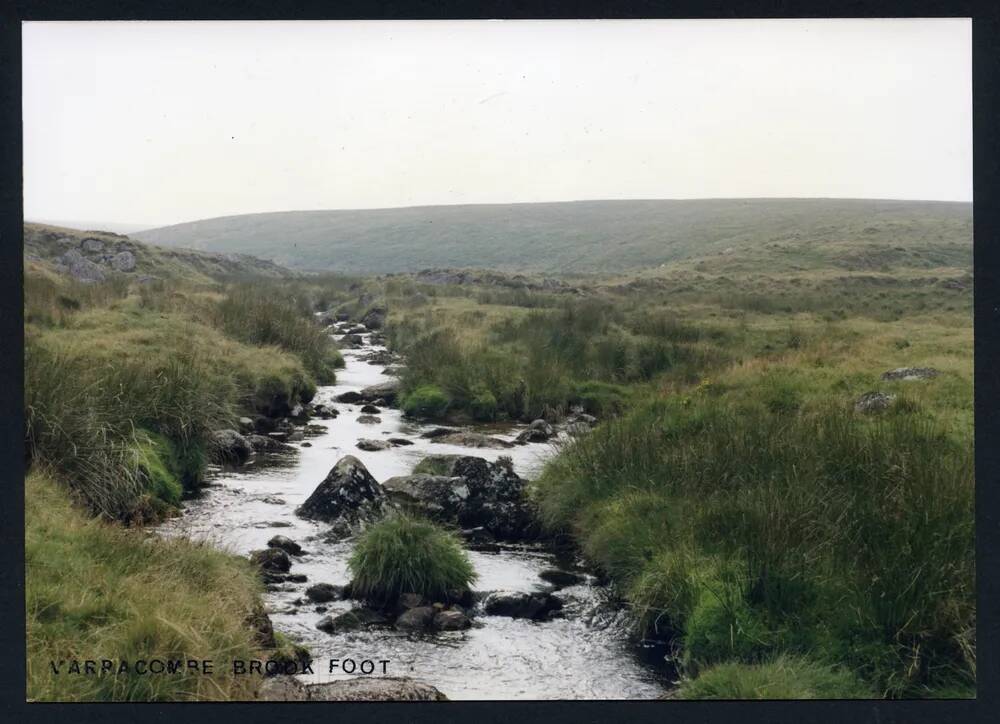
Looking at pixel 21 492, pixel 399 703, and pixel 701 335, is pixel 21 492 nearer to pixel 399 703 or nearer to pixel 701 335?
pixel 399 703

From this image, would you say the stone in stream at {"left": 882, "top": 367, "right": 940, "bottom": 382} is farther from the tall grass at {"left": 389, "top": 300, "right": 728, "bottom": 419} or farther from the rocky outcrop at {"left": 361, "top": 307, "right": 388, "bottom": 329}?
the rocky outcrop at {"left": 361, "top": 307, "right": 388, "bottom": 329}

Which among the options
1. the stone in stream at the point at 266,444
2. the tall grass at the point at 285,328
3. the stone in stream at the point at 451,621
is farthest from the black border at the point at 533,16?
the tall grass at the point at 285,328

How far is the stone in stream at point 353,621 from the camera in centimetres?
560

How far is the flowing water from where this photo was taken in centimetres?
519

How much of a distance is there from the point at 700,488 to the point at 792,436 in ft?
2.36

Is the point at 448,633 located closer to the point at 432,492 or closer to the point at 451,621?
the point at 451,621

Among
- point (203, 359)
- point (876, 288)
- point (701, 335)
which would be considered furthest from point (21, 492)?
point (876, 288)

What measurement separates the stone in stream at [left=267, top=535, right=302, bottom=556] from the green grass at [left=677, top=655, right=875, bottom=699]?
2858mm

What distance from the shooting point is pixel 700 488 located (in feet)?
20.5

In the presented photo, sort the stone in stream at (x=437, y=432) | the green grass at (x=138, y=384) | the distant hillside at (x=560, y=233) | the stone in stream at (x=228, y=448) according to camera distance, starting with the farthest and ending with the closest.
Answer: the stone in stream at (x=437, y=432), the stone in stream at (x=228, y=448), the distant hillside at (x=560, y=233), the green grass at (x=138, y=384)

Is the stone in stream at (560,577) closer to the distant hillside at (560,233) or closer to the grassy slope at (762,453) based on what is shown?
the grassy slope at (762,453)

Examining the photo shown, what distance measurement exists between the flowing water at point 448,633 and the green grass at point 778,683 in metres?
0.42

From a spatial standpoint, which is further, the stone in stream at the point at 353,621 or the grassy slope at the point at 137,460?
the stone in stream at the point at 353,621

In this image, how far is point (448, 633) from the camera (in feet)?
18.5
